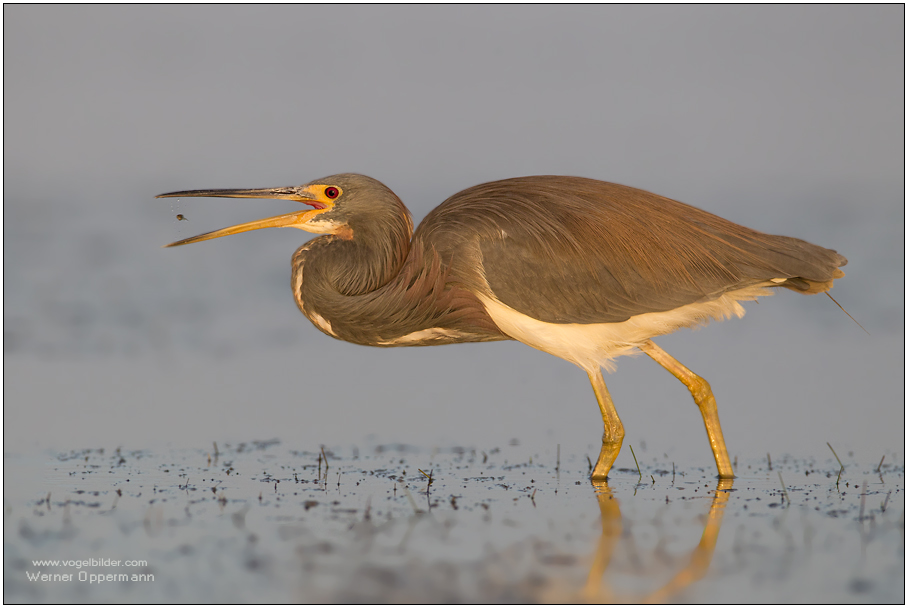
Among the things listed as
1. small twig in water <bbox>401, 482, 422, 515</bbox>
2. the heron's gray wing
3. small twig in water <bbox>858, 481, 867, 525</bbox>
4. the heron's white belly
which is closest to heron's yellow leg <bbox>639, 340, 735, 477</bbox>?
the heron's white belly

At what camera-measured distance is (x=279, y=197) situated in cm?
782

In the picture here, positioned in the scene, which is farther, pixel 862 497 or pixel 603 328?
pixel 603 328

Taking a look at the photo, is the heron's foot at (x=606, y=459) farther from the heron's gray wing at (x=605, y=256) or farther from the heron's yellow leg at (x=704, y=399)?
the heron's gray wing at (x=605, y=256)

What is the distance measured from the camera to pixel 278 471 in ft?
23.7

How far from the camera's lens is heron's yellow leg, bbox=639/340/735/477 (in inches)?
291

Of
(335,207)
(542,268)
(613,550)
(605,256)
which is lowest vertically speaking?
(613,550)

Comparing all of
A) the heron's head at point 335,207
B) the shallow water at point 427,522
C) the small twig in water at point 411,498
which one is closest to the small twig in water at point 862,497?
the shallow water at point 427,522

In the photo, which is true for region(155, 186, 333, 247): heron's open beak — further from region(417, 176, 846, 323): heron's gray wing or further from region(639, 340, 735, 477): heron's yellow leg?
region(639, 340, 735, 477): heron's yellow leg

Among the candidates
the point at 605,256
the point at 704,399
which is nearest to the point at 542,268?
the point at 605,256

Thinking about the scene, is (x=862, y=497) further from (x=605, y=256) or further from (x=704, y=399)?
(x=605, y=256)

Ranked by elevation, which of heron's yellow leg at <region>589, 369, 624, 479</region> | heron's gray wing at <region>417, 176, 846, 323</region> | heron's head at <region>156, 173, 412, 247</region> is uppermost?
heron's head at <region>156, 173, 412, 247</region>

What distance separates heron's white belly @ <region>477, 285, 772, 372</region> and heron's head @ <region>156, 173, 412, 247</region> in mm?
1148

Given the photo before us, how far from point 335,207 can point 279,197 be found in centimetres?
45

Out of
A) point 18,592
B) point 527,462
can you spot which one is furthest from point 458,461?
point 18,592
